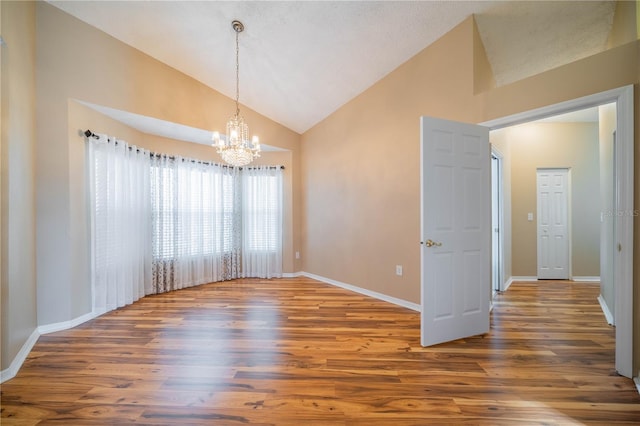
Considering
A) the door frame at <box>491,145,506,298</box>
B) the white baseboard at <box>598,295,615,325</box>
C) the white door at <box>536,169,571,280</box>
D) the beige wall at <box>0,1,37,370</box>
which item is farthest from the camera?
the white door at <box>536,169,571,280</box>

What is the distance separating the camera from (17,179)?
240 cm

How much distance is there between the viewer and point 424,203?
251cm

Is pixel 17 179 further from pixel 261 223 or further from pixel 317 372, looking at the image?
pixel 261 223

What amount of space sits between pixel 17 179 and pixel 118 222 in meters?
1.34

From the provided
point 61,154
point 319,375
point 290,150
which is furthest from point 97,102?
point 319,375

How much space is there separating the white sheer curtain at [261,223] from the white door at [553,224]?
16.3 feet

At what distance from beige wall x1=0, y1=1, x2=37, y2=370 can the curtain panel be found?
66cm

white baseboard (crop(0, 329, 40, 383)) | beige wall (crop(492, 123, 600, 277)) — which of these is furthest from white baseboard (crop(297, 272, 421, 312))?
white baseboard (crop(0, 329, 40, 383))

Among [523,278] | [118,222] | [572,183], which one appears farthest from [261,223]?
[572,183]

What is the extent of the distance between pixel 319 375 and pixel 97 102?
379 cm

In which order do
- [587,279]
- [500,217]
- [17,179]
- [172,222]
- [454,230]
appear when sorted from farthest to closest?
[587,279], [172,222], [500,217], [454,230], [17,179]

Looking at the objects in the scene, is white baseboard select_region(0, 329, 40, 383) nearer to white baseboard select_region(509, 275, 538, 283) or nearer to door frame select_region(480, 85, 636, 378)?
door frame select_region(480, 85, 636, 378)

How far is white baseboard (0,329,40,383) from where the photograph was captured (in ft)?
6.72

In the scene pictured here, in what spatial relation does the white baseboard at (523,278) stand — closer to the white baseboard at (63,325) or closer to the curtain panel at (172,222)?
the curtain panel at (172,222)
